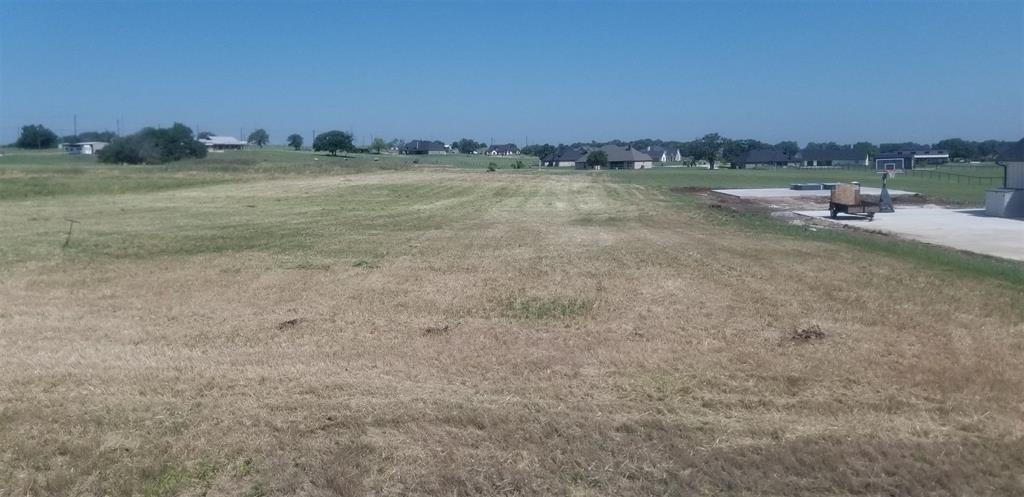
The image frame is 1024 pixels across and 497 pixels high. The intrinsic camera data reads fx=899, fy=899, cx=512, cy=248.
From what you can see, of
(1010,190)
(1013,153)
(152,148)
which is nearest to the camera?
(1010,190)

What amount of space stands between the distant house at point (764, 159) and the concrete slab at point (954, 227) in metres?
124

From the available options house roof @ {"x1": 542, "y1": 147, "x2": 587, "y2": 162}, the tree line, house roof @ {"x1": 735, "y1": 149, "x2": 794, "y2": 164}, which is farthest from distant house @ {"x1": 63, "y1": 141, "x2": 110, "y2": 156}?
house roof @ {"x1": 735, "y1": 149, "x2": 794, "y2": 164}

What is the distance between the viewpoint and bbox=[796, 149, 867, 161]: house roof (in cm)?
17157

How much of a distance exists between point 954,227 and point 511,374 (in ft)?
85.6

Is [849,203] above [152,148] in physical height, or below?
→ below

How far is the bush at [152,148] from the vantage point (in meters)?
100

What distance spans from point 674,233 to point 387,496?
21038 mm

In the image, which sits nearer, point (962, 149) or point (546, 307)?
point (546, 307)

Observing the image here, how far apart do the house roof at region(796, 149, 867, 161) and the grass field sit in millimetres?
162730

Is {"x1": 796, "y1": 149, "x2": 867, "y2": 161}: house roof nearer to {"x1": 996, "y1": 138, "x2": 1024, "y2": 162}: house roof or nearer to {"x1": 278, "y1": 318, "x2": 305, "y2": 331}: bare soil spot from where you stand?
{"x1": 996, "y1": 138, "x2": 1024, "y2": 162}: house roof

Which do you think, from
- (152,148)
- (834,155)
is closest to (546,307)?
(152,148)

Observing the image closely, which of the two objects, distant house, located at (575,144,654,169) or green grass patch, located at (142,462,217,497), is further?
distant house, located at (575,144,654,169)

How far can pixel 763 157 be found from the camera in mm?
165375

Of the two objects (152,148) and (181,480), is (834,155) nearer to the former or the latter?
(152,148)
